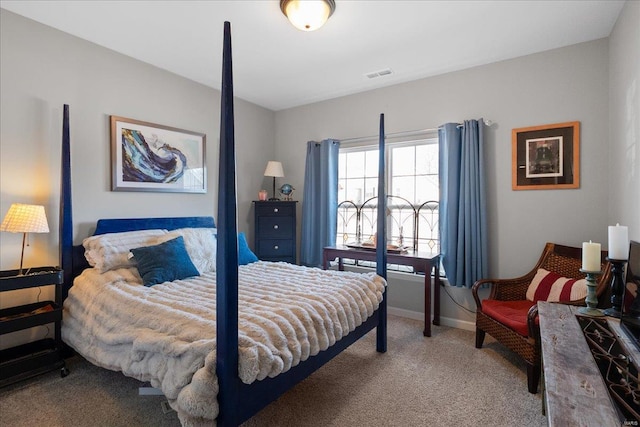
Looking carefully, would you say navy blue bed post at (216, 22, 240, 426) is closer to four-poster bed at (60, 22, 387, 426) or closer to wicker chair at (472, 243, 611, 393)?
four-poster bed at (60, 22, 387, 426)

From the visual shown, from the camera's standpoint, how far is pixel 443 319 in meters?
3.28

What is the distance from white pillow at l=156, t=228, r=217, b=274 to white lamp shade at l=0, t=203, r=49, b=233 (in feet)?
2.73

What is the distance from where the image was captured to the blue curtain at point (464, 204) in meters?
3.01

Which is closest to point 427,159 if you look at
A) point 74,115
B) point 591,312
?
point 591,312

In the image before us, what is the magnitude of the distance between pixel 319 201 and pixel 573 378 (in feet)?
10.4

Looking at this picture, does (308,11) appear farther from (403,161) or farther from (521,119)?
(521,119)

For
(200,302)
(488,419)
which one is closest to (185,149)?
(200,302)

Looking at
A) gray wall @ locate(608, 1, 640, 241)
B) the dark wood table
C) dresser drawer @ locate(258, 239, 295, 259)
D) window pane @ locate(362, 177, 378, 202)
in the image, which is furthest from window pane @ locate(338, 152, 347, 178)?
gray wall @ locate(608, 1, 640, 241)

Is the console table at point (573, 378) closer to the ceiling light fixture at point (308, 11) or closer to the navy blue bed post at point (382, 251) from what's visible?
the navy blue bed post at point (382, 251)

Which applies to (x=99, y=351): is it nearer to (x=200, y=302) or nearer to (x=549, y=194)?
(x=200, y=302)

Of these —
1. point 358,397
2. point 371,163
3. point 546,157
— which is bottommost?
point 358,397

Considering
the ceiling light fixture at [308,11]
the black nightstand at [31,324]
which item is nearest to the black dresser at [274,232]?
the black nightstand at [31,324]

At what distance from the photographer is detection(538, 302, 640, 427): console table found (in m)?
0.93

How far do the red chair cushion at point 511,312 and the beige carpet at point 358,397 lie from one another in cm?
35
